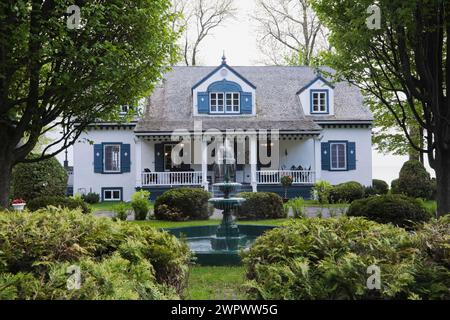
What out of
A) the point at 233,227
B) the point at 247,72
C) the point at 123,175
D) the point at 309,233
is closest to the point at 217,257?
the point at 233,227

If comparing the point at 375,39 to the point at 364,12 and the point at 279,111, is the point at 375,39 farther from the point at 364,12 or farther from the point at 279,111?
the point at 279,111

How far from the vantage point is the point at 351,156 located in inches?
1026

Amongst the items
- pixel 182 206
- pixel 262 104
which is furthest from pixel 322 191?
pixel 182 206

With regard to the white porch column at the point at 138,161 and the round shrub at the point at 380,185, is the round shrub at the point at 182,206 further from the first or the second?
the round shrub at the point at 380,185

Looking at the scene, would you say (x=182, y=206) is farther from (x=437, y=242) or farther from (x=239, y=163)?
(x=437, y=242)

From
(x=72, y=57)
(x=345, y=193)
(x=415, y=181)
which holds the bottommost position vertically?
(x=345, y=193)

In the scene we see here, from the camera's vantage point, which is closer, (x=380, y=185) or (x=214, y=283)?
(x=214, y=283)

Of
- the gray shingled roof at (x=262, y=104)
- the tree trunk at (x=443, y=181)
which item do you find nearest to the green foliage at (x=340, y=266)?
the tree trunk at (x=443, y=181)

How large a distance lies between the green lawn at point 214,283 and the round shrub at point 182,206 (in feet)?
23.7

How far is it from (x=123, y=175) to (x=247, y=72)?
1071 cm

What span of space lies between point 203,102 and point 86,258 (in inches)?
859

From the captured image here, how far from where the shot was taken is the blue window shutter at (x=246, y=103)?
25.6m

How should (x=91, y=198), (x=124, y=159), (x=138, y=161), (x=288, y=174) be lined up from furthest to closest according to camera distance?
(x=124, y=159) → (x=288, y=174) → (x=138, y=161) → (x=91, y=198)
